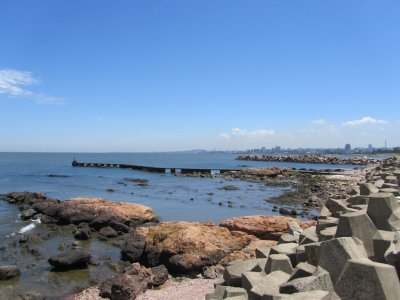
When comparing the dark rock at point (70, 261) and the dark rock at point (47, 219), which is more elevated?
the dark rock at point (70, 261)

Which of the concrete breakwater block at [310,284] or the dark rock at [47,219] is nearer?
the concrete breakwater block at [310,284]

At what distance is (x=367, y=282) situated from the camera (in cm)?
388

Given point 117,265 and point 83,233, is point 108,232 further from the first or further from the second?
point 117,265

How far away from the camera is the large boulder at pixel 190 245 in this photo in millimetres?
11414

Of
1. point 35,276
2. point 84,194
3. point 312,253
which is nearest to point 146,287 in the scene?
point 35,276

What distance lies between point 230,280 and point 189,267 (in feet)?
17.6

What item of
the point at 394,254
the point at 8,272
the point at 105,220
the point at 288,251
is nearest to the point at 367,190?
the point at 288,251

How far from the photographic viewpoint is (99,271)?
12.3 m

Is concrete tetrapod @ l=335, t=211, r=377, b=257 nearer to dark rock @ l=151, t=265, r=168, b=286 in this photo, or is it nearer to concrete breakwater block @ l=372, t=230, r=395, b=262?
concrete breakwater block @ l=372, t=230, r=395, b=262

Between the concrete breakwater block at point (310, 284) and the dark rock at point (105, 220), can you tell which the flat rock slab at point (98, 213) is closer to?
the dark rock at point (105, 220)

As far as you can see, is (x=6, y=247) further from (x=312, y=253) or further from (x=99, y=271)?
(x=312, y=253)

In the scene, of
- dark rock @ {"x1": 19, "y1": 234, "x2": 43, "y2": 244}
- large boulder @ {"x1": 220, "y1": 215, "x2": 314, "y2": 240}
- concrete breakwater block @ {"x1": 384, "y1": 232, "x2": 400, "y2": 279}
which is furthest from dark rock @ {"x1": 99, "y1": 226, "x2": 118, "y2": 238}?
concrete breakwater block @ {"x1": 384, "y1": 232, "x2": 400, "y2": 279}

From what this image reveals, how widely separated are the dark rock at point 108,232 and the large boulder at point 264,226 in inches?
228

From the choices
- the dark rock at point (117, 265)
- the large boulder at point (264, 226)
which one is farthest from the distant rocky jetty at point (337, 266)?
the dark rock at point (117, 265)
